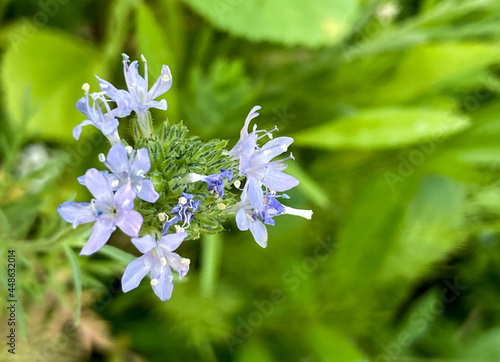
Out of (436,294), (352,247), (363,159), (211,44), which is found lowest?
(436,294)

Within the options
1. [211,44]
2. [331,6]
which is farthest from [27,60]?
[331,6]

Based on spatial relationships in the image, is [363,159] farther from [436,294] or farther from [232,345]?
[232,345]

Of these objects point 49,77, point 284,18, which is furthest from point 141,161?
point 49,77

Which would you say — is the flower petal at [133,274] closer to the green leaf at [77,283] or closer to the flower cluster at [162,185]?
the flower cluster at [162,185]

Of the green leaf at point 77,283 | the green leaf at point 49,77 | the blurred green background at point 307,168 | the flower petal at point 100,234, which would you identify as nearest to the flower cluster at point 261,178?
the flower petal at point 100,234

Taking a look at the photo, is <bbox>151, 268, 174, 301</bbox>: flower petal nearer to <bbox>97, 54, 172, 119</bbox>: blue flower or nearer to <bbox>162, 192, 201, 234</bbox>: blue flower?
<bbox>162, 192, 201, 234</bbox>: blue flower

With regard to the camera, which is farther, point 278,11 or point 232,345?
point 232,345

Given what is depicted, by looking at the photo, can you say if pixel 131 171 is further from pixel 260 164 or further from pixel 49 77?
pixel 49 77
